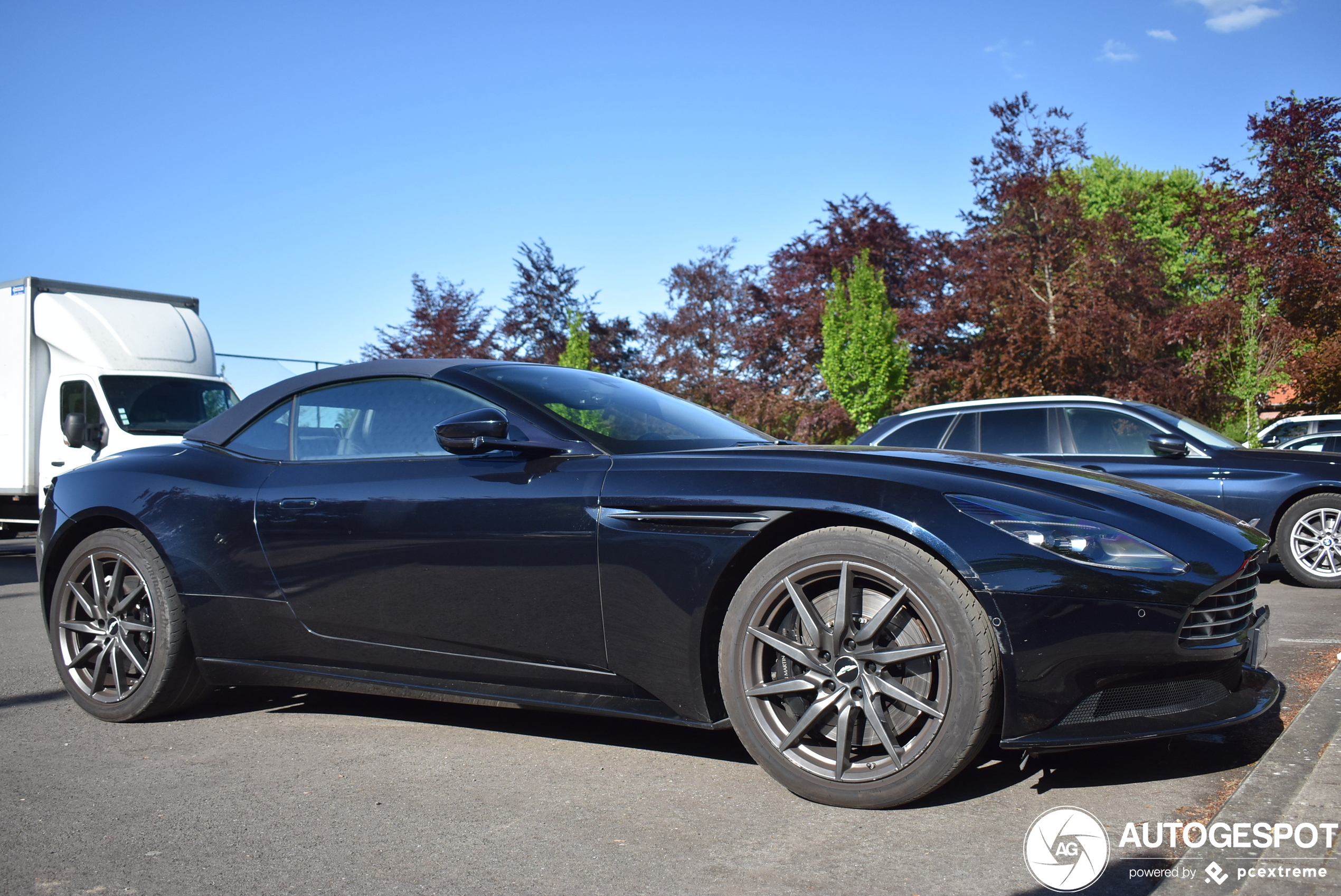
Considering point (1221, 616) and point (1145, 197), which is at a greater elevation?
point (1145, 197)

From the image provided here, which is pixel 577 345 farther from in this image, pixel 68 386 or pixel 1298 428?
pixel 68 386

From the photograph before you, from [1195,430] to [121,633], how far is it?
7.47 meters

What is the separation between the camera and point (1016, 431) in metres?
8.27

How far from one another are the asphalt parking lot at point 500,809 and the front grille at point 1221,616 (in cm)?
46

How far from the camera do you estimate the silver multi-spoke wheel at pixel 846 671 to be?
2.79 meters

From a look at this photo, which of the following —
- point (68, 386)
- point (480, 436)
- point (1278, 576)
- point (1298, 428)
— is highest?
point (68, 386)

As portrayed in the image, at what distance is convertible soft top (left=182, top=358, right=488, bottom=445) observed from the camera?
3.95m

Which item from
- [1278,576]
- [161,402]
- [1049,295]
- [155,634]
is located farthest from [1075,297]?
[155,634]

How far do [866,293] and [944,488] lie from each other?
2056 cm

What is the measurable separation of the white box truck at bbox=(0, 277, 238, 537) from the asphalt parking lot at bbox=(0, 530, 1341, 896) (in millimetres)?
7936

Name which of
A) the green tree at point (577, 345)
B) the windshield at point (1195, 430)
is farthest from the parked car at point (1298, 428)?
the green tree at point (577, 345)

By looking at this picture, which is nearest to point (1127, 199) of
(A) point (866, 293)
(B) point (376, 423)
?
(A) point (866, 293)

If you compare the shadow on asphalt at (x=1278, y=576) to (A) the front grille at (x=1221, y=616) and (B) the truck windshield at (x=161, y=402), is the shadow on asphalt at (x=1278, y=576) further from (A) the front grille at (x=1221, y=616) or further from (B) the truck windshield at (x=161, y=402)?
(B) the truck windshield at (x=161, y=402)

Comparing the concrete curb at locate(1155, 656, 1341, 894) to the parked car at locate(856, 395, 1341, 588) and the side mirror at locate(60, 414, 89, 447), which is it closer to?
the parked car at locate(856, 395, 1341, 588)
